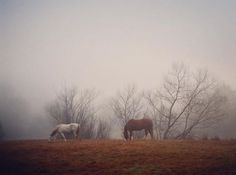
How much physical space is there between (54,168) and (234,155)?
408cm

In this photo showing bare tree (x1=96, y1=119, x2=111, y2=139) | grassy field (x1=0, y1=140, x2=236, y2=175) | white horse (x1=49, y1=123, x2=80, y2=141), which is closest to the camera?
grassy field (x1=0, y1=140, x2=236, y2=175)

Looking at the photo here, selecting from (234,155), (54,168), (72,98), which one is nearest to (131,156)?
(54,168)

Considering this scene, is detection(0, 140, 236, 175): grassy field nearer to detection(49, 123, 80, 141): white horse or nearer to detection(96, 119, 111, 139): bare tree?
detection(49, 123, 80, 141): white horse

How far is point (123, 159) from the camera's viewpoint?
8.14 meters

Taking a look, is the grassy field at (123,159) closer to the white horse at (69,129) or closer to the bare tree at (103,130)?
the white horse at (69,129)

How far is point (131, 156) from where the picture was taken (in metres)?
8.37

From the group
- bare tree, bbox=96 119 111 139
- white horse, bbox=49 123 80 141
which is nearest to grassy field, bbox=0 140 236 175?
white horse, bbox=49 123 80 141

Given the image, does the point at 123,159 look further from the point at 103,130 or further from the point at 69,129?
the point at 103,130

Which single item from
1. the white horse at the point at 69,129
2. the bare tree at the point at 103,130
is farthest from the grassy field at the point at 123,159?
the bare tree at the point at 103,130

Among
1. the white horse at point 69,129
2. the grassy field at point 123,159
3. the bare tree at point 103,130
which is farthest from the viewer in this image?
the bare tree at point 103,130

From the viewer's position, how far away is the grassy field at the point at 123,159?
7383mm

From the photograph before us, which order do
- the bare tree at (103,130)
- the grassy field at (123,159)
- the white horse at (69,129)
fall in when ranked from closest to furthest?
the grassy field at (123,159) < the white horse at (69,129) < the bare tree at (103,130)

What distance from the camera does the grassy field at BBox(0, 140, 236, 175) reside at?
7383mm

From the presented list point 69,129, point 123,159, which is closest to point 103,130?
point 69,129
